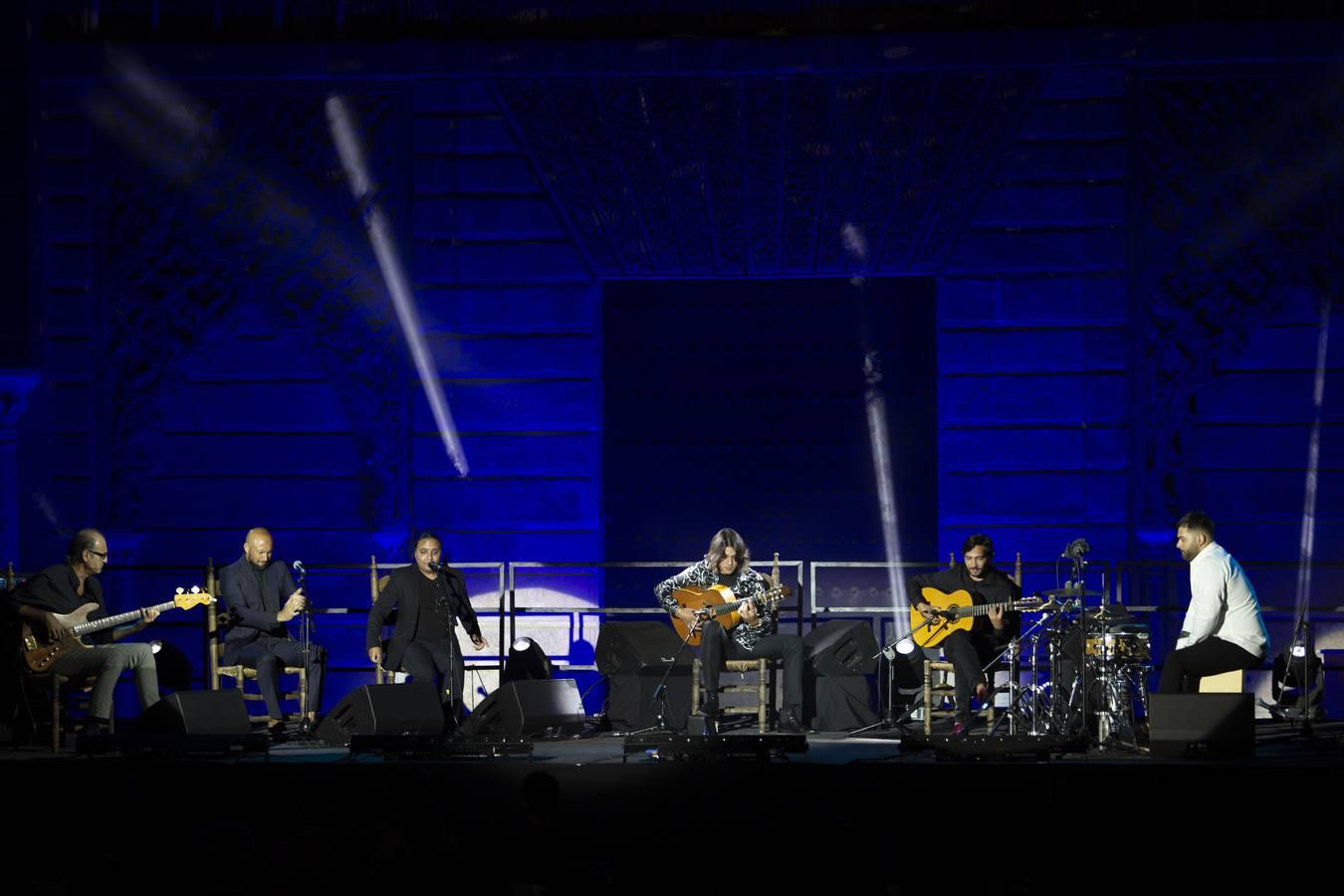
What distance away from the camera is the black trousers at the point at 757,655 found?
8.27 meters

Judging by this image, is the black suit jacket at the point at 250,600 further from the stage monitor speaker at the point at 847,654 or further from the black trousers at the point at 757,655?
the stage monitor speaker at the point at 847,654

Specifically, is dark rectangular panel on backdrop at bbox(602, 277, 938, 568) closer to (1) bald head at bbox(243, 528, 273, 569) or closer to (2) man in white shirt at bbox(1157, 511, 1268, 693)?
(1) bald head at bbox(243, 528, 273, 569)

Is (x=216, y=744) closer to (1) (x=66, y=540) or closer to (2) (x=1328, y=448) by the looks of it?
(1) (x=66, y=540)

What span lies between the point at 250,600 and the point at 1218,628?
523 centimetres

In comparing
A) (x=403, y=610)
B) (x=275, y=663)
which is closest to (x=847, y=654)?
(x=403, y=610)

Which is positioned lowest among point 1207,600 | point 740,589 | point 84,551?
point 740,589

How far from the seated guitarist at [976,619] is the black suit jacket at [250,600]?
11.9 feet

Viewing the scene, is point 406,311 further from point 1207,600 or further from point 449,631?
point 1207,600

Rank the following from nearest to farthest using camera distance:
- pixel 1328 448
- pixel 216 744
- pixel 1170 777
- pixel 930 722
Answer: pixel 1170 777
pixel 216 744
pixel 930 722
pixel 1328 448

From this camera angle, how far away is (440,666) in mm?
8477

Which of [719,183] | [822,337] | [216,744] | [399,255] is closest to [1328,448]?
[822,337]

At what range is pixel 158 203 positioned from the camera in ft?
33.0

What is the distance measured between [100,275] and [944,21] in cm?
584

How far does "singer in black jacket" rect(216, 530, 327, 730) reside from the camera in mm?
8414
